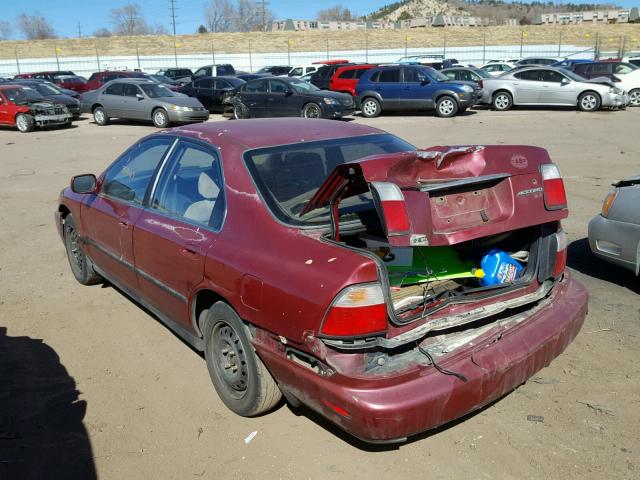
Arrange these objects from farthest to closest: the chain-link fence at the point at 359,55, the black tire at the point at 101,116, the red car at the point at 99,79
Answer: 1. the chain-link fence at the point at 359,55
2. the red car at the point at 99,79
3. the black tire at the point at 101,116

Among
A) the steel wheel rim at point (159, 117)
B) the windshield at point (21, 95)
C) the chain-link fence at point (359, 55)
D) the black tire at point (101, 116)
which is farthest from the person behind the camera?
the chain-link fence at point (359, 55)

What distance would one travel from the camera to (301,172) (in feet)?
11.9

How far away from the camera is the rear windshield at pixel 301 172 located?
3268 mm

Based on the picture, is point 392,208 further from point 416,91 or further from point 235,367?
point 416,91

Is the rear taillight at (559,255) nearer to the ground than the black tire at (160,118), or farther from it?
farther from it

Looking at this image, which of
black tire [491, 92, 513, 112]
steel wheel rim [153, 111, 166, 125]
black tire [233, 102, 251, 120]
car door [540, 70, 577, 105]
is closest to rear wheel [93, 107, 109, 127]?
steel wheel rim [153, 111, 166, 125]

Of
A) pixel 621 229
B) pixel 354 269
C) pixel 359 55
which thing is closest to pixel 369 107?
pixel 621 229

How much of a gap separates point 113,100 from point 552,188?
19.3 metres

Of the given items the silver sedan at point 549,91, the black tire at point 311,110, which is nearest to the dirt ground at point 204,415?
the black tire at point 311,110

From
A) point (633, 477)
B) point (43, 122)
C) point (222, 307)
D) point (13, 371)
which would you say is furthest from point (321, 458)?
point (43, 122)

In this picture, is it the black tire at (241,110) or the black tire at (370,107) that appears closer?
the black tire at (241,110)

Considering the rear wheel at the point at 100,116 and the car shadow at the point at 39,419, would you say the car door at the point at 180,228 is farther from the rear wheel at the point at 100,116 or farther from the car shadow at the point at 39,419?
the rear wheel at the point at 100,116

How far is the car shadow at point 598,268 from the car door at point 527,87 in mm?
15890

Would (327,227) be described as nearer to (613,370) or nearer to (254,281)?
(254,281)
